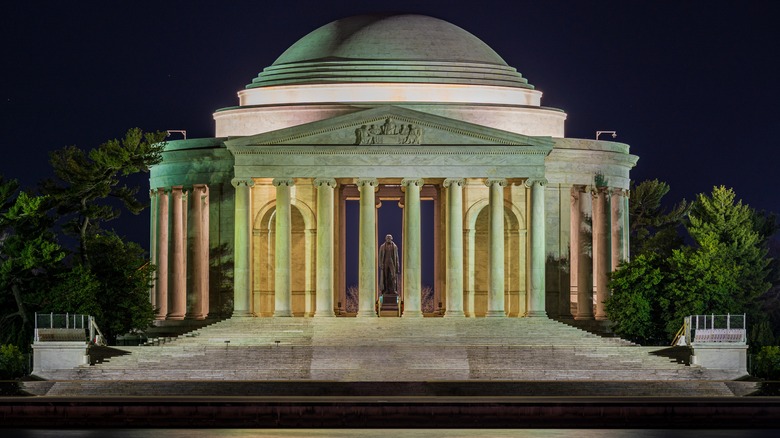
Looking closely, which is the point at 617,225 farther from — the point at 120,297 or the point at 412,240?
the point at 120,297

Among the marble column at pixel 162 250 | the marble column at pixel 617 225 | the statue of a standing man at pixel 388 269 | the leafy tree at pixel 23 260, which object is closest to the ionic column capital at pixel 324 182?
the statue of a standing man at pixel 388 269

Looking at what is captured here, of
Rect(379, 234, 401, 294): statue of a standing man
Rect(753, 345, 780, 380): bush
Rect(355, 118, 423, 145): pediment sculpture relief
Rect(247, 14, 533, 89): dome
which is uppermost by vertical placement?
Rect(247, 14, 533, 89): dome

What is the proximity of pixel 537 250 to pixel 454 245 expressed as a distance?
541cm

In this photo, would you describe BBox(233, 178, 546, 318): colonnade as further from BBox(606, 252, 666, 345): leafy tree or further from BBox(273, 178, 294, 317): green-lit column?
BBox(606, 252, 666, 345): leafy tree

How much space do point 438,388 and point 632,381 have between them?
36.0 feet

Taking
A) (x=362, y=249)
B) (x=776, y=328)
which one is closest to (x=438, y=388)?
(x=362, y=249)

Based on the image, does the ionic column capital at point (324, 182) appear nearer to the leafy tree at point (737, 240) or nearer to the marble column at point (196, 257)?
the marble column at point (196, 257)

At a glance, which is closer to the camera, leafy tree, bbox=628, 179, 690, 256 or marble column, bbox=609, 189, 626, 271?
marble column, bbox=609, 189, 626, 271

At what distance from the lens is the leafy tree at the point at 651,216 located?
5812 inches

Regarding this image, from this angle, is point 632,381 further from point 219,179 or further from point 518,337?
point 219,179

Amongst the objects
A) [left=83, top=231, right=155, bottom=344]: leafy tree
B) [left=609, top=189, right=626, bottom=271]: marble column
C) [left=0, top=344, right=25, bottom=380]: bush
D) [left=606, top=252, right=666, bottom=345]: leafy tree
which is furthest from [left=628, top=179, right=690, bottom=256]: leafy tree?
[left=0, top=344, right=25, bottom=380]: bush

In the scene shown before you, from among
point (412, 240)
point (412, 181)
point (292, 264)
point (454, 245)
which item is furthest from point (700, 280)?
point (292, 264)

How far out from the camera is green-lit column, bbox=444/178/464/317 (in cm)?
12288

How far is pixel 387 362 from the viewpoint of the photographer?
10906 centimetres
